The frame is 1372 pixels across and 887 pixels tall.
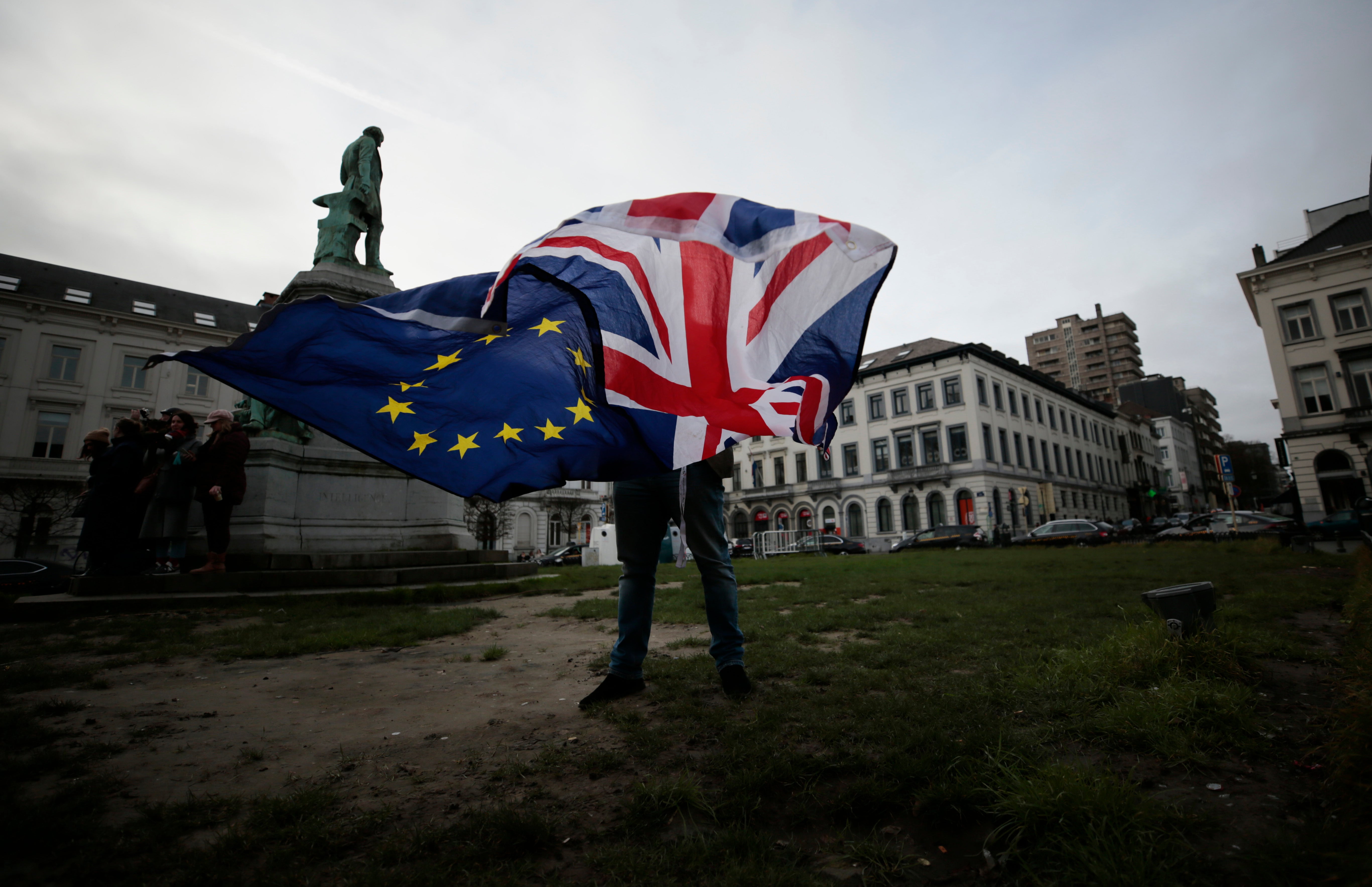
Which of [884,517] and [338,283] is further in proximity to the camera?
[884,517]

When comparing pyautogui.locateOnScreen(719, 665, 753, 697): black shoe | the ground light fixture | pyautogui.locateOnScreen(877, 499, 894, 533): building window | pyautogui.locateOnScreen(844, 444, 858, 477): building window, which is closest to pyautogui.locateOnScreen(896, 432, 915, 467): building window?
pyautogui.locateOnScreen(877, 499, 894, 533): building window

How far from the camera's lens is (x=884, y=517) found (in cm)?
4859

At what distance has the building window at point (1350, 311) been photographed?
33.2 metres

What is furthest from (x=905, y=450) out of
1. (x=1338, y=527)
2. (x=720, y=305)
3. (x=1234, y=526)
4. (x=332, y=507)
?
(x=720, y=305)

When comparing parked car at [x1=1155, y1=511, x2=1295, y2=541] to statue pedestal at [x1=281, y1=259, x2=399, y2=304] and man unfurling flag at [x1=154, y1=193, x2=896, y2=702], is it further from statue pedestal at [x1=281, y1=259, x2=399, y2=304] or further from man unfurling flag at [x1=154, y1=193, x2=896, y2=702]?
statue pedestal at [x1=281, y1=259, x2=399, y2=304]

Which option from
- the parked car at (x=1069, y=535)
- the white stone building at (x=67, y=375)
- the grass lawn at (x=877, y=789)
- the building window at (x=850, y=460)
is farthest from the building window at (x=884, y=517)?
the white stone building at (x=67, y=375)

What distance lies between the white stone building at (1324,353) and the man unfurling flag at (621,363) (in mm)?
40864

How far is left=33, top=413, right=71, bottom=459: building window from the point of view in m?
40.0

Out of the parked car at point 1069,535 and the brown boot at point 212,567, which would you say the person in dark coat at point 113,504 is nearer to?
the brown boot at point 212,567

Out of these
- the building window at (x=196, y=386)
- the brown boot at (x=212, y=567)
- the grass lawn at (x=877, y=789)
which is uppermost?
the building window at (x=196, y=386)

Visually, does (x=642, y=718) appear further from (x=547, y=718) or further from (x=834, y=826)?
(x=834, y=826)

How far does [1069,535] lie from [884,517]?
802 inches

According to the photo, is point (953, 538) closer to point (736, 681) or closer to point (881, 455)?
point (881, 455)

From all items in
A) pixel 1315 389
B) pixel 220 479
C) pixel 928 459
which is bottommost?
pixel 220 479
